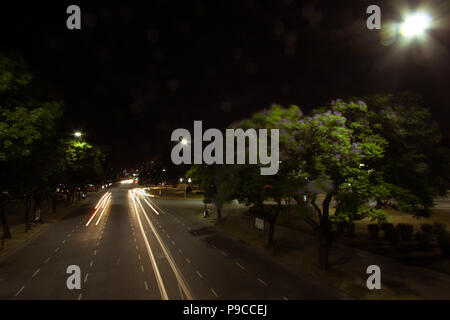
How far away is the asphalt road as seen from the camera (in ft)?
49.2

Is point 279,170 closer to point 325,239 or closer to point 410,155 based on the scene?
point 325,239

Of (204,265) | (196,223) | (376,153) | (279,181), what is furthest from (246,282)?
(196,223)

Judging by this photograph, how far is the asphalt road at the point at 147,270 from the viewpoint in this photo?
49.2ft

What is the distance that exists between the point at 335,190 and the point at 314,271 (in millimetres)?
5244

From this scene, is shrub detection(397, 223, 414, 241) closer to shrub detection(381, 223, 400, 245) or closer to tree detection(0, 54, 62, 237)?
shrub detection(381, 223, 400, 245)

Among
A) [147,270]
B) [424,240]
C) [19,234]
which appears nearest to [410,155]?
[424,240]

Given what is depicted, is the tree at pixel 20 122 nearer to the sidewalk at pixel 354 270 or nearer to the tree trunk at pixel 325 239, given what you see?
the tree trunk at pixel 325 239

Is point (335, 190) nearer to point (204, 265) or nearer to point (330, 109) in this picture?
point (330, 109)

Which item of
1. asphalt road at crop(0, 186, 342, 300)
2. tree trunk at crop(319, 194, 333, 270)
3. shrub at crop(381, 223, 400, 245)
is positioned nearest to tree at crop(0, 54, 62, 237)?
asphalt road at crop(0, 186, 342, 300)

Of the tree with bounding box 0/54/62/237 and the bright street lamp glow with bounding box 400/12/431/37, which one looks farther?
the tree with bounding box 0/54/62/237

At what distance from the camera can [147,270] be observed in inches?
A: 728

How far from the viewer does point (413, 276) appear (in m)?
18.0

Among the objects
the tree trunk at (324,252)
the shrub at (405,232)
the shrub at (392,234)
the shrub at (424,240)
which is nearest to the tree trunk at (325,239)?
the tree trunk at (324,252)

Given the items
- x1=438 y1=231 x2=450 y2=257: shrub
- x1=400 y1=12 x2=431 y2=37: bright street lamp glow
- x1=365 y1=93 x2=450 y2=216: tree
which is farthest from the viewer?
x1=438 y1=231 x2=450 y2=257: shrub
